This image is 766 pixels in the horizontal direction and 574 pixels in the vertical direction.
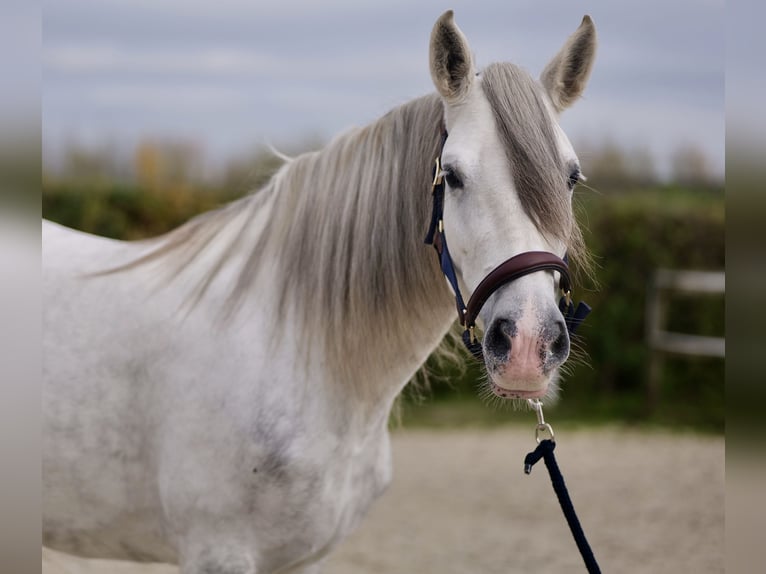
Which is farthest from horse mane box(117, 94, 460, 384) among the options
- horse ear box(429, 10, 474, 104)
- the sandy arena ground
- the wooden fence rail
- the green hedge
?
the wooden fence rail

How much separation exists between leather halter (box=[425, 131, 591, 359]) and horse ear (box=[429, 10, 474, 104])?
0.12 metres

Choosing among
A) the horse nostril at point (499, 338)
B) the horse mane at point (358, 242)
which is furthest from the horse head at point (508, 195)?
the horse mane at point (358, 242)

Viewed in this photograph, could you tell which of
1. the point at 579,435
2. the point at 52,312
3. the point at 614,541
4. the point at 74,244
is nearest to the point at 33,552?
the point at 52,312

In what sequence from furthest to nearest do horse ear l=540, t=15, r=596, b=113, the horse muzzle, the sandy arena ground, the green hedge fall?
the green hedge
the sandy arena ground
horse ear l=540, t=15, r=596, b=113
the horse muzzle

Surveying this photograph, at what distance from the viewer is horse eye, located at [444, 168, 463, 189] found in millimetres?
1925

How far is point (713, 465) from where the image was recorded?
6.86m

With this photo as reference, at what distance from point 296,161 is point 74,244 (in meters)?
0.91

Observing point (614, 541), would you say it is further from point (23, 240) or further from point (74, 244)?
point (23, 240)

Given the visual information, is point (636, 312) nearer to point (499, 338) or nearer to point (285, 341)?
point (285, 341)

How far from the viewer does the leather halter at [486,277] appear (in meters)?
1.77

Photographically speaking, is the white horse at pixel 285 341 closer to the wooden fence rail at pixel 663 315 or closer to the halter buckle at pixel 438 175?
the halter buckle at pixel 438 175

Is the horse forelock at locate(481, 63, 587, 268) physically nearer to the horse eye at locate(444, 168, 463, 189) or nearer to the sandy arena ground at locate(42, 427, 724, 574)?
the horse eye at locate(444, 168, 463, 189)

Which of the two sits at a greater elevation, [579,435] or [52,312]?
[52,312]

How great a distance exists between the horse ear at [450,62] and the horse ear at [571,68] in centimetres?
26
